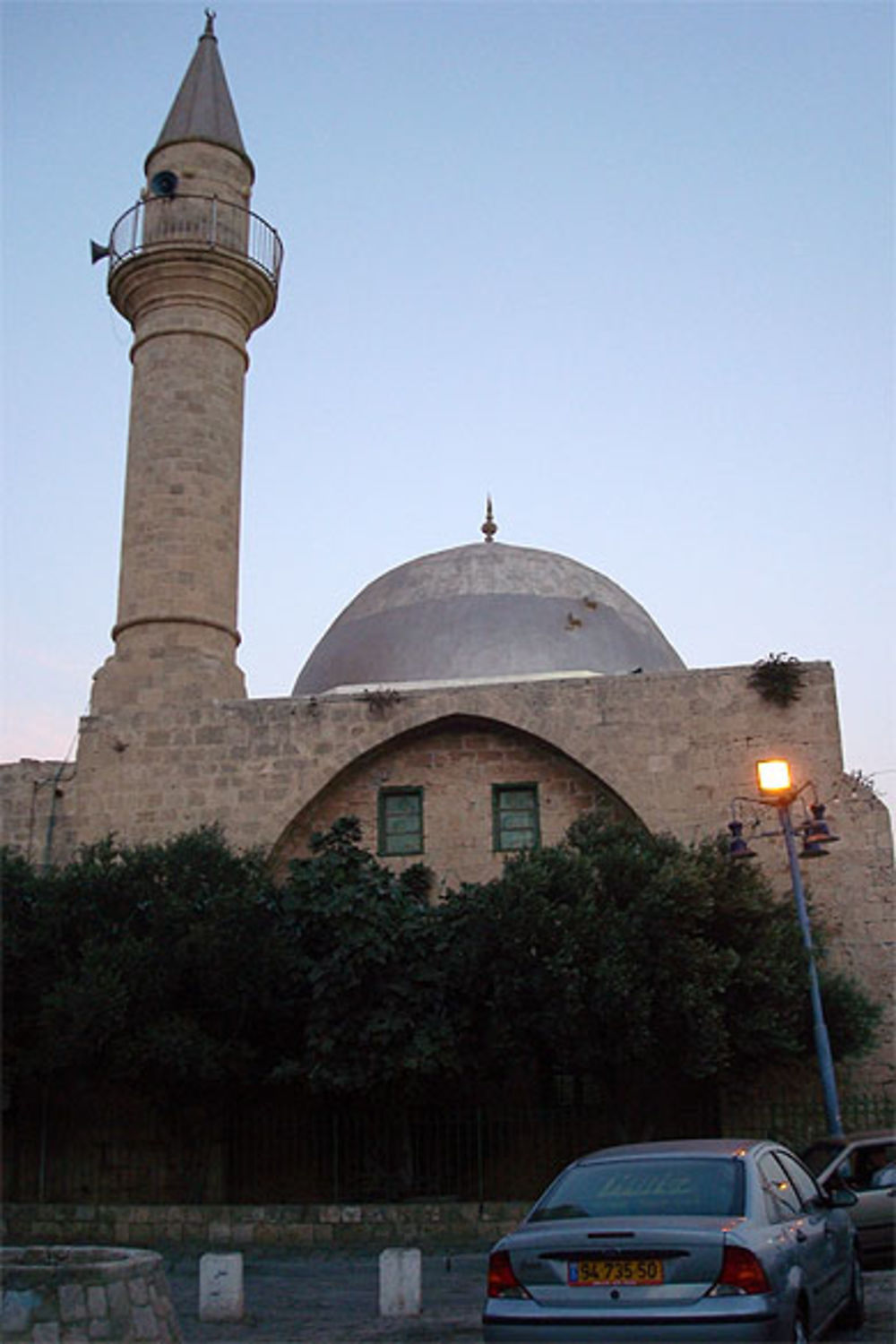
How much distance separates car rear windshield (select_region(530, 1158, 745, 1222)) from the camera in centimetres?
427

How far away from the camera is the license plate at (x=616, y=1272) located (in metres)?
3.93

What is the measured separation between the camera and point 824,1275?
470 cm

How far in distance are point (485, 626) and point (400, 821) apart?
340 cm

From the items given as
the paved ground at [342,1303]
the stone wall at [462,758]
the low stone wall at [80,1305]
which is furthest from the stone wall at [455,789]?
the low stone wall at [80,1305]

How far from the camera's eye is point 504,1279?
416 cm

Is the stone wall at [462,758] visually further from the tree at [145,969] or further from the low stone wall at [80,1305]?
the low stone wall at [80,1305]

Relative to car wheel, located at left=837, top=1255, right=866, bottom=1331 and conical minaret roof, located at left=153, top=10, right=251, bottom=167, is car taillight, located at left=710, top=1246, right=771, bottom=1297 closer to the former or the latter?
car wheel, located at left=837, top=1255, right=866, bottom=1331

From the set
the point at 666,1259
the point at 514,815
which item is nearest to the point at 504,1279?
the point at 666,1259

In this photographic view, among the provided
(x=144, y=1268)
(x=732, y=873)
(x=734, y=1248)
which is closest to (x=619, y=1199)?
(x=734, y=1248)

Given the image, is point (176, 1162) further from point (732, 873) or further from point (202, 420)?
point (202, 420)

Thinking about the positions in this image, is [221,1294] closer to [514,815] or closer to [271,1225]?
[271,1225]

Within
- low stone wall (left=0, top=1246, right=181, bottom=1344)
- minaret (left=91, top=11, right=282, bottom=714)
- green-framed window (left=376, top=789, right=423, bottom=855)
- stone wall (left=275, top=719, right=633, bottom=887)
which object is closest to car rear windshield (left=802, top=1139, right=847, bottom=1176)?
low stone wall (left=0, top=1246, right=181, bottom=1344)

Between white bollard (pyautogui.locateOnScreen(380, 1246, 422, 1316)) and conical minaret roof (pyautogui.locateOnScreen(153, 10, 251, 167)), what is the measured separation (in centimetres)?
1359

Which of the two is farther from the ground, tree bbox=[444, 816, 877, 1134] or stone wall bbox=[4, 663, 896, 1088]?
stone wall bbox=[4, 663, 896, 1088]
